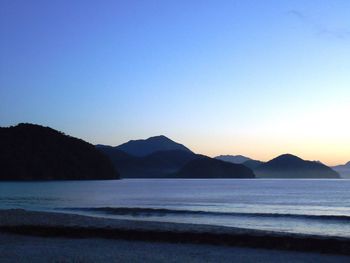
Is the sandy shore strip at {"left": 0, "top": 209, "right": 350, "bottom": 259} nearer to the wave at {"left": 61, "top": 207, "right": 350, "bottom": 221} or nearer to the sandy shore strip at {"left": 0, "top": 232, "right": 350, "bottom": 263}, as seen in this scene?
the sandy shore strip at {"left": 0, "top": 232, "right": 350, "bottom": 263}

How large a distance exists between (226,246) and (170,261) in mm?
Result: 7221

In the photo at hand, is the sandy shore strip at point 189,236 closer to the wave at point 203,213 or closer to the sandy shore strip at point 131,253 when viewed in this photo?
the sandy shore strip at point 131,253

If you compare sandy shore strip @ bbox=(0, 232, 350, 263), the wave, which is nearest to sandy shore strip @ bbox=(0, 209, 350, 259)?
sandy shore strip @ bbox=(0, 232, 350, 263)

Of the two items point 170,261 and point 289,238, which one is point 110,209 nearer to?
point 289,238

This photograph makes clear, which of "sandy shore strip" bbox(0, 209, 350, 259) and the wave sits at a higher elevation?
"sandy shore strip" bbox(0, 209, 350, 259)

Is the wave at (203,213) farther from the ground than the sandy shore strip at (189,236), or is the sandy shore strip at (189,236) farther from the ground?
the sandy shore strip at (189,236)

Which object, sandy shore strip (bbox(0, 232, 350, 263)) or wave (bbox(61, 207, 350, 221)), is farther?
wave (bbox(61, 207, 350, 221))

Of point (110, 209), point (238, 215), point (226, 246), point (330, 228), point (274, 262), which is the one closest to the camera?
point (274, 262)

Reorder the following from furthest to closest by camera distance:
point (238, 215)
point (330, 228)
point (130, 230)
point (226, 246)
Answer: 1. point (238, 215)
2. point (330, 228)
3. point (130, 230)
4. point (226, 246)

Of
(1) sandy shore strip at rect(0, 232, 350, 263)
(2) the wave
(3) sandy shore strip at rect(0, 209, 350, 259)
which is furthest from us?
(2) the wave

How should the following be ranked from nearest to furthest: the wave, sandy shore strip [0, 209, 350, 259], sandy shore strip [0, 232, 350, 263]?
sandy shore strip [0, 232, 350, 263]
sandy shore strip [0, 209, 350, 259]
the wave

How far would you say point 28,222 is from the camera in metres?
38.8

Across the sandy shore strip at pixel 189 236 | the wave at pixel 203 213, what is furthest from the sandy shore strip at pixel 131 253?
the wave at pixel 203 213

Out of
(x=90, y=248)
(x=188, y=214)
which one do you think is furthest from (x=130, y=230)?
(x=188, y=214)
